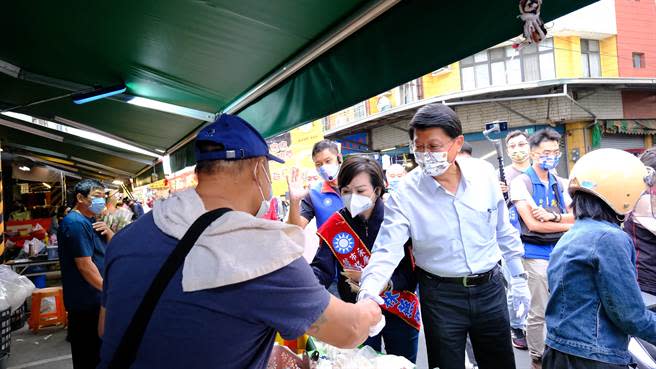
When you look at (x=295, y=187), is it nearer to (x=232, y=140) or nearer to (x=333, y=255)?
(x=333, y=255)

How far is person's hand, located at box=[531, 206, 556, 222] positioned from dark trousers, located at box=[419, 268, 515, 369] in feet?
5.97

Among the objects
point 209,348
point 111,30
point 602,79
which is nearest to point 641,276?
point 209,348

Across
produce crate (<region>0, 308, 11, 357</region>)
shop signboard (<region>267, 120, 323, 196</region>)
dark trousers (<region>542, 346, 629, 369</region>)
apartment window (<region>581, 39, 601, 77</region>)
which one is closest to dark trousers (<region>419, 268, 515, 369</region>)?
dark trousers (<region>542, 346, 629, 369</region>)

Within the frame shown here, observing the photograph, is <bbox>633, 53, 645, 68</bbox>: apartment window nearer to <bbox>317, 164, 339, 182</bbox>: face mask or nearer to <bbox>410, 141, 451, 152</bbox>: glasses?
<bbox>317, 164, 339, 182</bbox>: face mask

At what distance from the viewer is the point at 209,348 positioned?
104 cm

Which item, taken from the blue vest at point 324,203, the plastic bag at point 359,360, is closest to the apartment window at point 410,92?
the blue vest at point 324,203

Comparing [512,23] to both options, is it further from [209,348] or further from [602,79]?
[602,79]

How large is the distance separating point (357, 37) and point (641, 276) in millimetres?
3047

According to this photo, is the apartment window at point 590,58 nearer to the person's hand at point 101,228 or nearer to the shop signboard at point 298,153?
the shop signboard at point 298,153

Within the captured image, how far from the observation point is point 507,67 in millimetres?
15797

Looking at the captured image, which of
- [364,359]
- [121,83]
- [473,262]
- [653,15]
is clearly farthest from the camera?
[653,15]

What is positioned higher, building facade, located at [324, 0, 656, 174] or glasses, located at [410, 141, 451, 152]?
building facade, located at [324, 0, 656, 174]

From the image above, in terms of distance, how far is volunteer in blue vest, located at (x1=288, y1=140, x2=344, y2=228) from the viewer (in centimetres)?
313

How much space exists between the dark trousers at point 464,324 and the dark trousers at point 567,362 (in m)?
0.21
